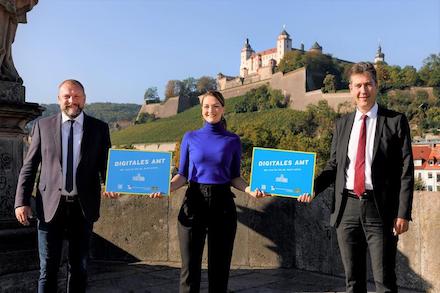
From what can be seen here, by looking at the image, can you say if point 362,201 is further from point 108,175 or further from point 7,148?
point 7,148

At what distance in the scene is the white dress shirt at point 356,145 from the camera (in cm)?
312

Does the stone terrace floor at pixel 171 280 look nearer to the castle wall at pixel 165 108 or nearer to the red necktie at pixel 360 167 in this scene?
the red necktie at pixel 360 167

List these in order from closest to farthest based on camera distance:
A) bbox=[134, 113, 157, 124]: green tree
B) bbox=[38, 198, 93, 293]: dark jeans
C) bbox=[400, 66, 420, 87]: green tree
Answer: bbox=[38, 198, 93, 293]: dark jeans, bbox=[400, 66, 420, 87]: green tree, bbox=[134, 113, 157, 124]: green tree

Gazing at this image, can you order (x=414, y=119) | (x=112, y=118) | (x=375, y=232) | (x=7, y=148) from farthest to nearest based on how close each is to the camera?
(x=112, y=118) < (x=414, y=119) < (x=7, y=148) < (x=375, y=232)

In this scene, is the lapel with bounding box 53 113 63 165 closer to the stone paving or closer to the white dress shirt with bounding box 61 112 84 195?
the white dress shirt with bounding box 61 112 84 195

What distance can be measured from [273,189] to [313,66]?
325 ft

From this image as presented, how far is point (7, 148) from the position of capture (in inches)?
173

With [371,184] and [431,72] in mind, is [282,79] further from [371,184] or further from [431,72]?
[371,184]

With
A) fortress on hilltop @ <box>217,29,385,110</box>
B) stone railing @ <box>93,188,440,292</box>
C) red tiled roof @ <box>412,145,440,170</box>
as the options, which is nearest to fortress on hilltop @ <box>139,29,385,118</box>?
fortress on hilltop @ <box>217,29,385,110</box>

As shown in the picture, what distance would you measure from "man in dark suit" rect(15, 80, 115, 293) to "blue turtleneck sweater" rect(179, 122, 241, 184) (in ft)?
2.13

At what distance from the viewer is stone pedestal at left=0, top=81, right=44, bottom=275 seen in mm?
4156

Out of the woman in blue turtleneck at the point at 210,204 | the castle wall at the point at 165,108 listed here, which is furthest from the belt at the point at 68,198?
the castle wall at the point at 165,108

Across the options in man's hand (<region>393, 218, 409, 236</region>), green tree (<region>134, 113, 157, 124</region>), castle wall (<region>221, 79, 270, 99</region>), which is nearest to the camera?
man's hand (<region>393, 218, 409, 236</region>)

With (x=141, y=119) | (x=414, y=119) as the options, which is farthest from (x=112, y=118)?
(x=414, y=119)
